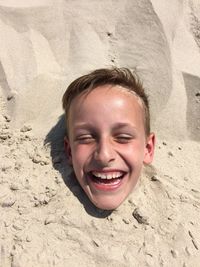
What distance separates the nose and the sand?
0.69 ft

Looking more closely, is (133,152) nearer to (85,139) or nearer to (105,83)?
(85,139)

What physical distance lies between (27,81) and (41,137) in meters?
0.32

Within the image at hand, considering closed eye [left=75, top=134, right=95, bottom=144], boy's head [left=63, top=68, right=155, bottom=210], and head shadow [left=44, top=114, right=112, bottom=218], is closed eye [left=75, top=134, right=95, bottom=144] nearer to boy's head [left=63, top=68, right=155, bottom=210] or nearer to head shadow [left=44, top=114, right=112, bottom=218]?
boy's head [left=63, top=68, right=155, bottom=210]

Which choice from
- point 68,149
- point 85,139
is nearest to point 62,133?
point 68,149

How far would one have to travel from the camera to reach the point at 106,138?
152cm

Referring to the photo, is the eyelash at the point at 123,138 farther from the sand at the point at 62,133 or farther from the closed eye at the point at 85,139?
the sand at the point at 62,133

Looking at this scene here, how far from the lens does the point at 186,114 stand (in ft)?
6.53

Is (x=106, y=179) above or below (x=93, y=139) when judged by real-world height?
below

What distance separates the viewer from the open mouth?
1547mm

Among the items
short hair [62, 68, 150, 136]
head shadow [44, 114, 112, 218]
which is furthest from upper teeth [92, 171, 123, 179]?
short hair [62, 68, 150, 136]

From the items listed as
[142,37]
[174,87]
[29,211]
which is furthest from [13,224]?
[142,37]

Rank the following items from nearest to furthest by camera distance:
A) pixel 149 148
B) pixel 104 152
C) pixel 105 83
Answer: pixel 104 152 → pixel 105 83 → pixel 149 148

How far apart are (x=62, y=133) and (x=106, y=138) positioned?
1.16ft

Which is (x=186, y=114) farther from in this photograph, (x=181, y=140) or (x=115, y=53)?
(x=115, y=53)
